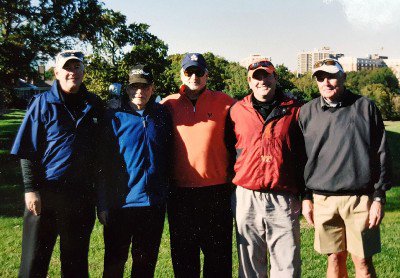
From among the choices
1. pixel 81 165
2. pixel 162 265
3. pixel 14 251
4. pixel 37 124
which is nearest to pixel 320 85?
pixel 81 165

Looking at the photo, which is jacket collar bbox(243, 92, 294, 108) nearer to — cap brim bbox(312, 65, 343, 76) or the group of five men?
the group of five men

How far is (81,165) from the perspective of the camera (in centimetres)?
392

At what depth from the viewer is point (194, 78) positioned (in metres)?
4.35

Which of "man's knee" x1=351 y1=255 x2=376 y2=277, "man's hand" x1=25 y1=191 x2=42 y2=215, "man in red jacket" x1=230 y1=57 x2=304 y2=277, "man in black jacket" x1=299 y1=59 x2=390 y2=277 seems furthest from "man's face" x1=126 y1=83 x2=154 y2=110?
"man's knee" x1=351 y1=255 x2=376 y2=277

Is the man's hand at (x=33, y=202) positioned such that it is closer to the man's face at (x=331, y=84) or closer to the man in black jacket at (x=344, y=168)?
the man in black jacket at (x=344, y=168)

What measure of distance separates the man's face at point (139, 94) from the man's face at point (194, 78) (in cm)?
43

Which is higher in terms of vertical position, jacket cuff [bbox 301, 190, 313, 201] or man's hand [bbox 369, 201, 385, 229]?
jacket cuff [bbox 301, 190, 313, 201]

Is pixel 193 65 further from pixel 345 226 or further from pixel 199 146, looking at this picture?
pixel 345 226

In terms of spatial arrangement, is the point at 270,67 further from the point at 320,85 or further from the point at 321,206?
the point at 321,206

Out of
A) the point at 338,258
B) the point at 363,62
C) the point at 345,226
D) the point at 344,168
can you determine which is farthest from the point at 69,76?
the point at 363,62

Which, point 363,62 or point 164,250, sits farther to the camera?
point 363,62

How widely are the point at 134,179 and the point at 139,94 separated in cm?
80

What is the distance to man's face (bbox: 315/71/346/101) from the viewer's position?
3947 millimetres

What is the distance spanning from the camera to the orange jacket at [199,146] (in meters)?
4.21
